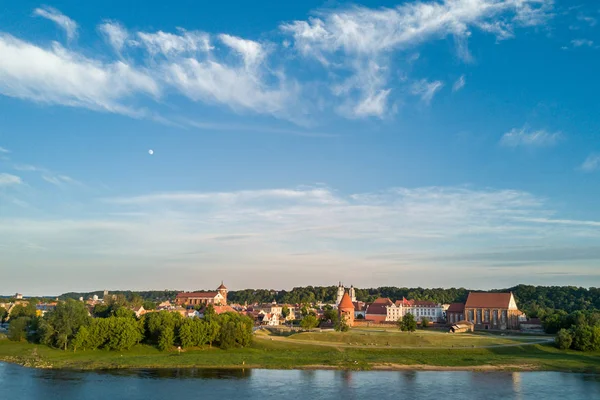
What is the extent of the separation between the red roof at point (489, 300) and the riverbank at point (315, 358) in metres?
38.5

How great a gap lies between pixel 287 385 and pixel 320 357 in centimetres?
1662

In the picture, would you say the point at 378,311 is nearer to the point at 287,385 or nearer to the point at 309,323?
the point at 309,323

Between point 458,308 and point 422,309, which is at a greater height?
point 458,308

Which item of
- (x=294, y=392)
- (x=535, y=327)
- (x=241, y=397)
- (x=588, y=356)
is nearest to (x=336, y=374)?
(x=294, y=392)

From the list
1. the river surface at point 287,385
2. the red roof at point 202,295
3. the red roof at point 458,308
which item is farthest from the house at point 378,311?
the river surface at point 287,385

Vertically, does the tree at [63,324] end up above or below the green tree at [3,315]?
above

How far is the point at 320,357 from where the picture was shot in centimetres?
6450

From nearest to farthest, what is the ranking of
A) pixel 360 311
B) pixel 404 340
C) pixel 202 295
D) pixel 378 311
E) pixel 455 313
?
pixel 404 340, pixel 455 313, pixel 378 311, pixel 360 311, pixel 202 295

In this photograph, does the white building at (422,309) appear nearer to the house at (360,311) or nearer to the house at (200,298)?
the house at (360,311)

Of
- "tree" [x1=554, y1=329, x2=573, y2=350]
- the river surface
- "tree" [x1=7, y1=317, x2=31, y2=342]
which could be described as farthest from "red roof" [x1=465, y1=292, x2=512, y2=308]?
"tree" [x1=7, y1=317, x2=31, y2=342]

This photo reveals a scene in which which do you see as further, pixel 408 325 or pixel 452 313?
pixel 452 313

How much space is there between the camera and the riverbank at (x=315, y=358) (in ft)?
194

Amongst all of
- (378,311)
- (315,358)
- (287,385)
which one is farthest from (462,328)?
(287,385)

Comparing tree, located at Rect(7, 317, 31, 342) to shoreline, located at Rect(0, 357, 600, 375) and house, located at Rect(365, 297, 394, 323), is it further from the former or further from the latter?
house, located at Rect(365, 297, 394, 323)
